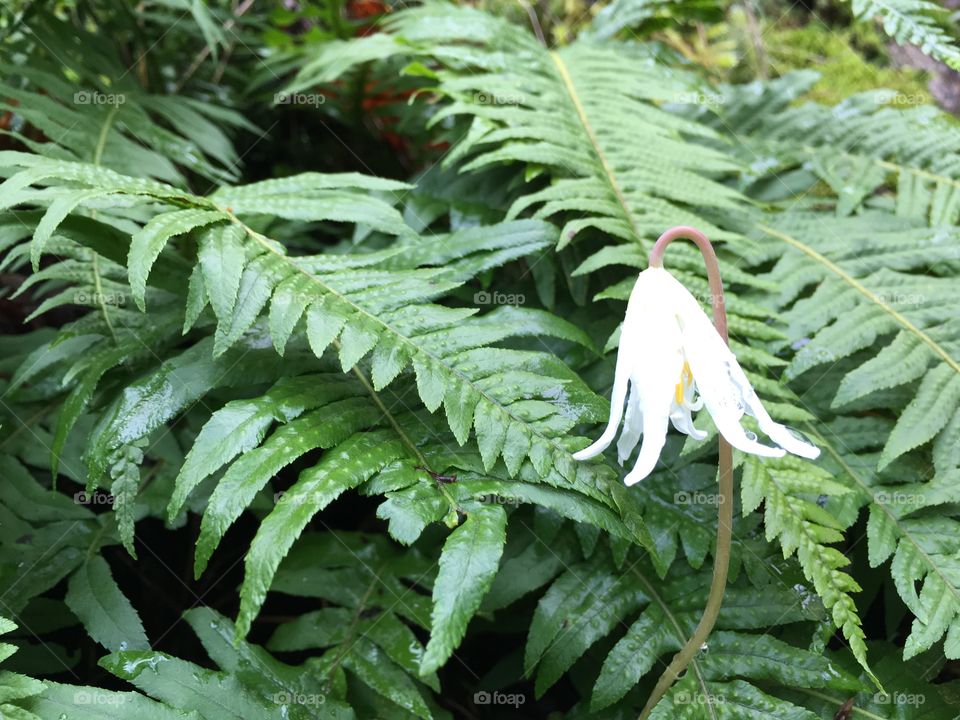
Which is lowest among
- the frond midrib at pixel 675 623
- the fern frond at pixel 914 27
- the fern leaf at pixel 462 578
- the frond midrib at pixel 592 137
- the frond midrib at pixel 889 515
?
the frond midrib at pixel 675 623

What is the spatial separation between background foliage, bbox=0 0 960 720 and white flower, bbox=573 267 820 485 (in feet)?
0.64

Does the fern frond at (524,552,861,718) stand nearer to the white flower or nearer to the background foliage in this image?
the background foliage

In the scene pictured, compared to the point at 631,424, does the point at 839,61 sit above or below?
above

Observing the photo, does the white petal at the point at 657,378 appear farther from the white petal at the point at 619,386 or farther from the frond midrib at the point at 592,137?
the frond midrib at the point at 592,137

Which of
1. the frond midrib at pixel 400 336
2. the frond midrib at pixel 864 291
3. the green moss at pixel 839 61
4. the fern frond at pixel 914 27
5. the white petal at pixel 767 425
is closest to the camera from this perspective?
the white petal at pixel 767 425

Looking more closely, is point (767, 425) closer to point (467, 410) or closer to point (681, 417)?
point (681, 417)

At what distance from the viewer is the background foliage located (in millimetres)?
1464

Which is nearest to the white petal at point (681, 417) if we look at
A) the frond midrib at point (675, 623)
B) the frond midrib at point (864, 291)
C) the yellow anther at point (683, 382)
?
the yellow anther at point (683, 382)

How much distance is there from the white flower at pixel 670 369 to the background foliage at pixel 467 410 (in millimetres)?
195

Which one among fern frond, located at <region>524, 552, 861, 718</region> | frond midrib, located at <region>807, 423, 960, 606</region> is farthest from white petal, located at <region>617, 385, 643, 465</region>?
frond midrib, located at <region>807, 423, 960, 606</region>

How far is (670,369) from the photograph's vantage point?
1277 millimetres

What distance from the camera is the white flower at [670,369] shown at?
127 centimetres

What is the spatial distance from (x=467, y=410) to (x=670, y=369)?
0.39 meters

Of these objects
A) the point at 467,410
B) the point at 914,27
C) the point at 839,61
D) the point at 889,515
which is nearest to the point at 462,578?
the point at 467,410
